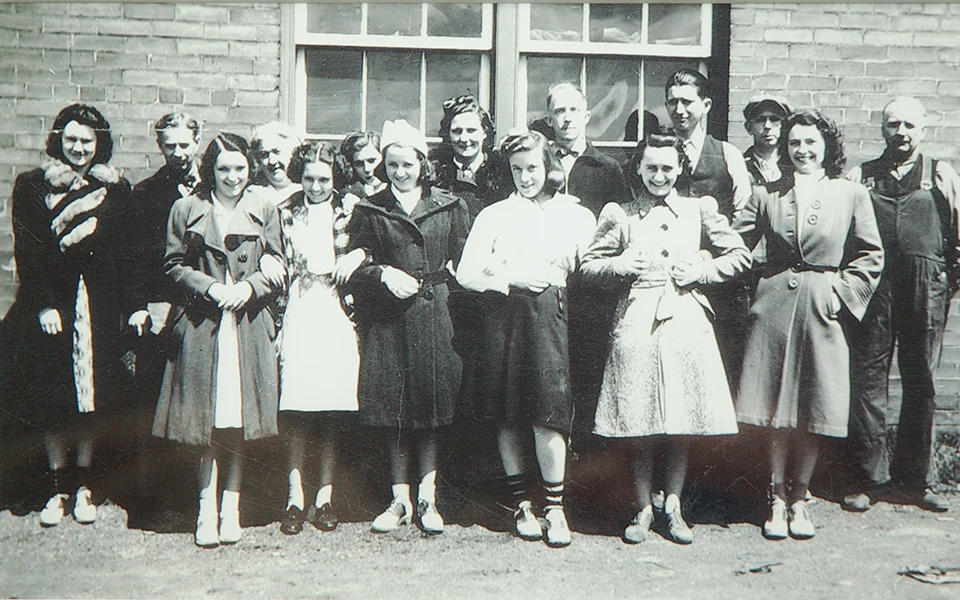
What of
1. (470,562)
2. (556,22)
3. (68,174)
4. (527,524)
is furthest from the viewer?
(556,22)

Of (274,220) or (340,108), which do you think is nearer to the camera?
(274,220)

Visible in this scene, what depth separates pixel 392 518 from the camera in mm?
4305

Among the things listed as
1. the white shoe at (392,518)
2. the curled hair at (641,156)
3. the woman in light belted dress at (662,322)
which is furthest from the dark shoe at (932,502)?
the white shoe at (392,518)

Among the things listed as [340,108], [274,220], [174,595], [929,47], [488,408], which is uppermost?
[929,47]

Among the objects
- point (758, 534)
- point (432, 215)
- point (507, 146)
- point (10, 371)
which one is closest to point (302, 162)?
point (432, 215)

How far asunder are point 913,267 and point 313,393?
3381 mm

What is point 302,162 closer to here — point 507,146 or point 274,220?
point 274,220

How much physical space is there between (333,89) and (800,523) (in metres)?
3.58

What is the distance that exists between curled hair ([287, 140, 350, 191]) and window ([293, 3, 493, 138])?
0.26 metres

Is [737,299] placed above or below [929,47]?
below

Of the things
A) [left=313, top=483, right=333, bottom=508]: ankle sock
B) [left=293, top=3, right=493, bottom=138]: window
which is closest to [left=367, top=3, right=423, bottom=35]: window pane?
[left=293, top=3, right=493, bottom=138]: window

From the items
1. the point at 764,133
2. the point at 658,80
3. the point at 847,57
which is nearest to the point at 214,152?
the point at 658,80

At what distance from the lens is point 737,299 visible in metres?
4.39

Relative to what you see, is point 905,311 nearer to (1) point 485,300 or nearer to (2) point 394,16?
(1) point 485,300
